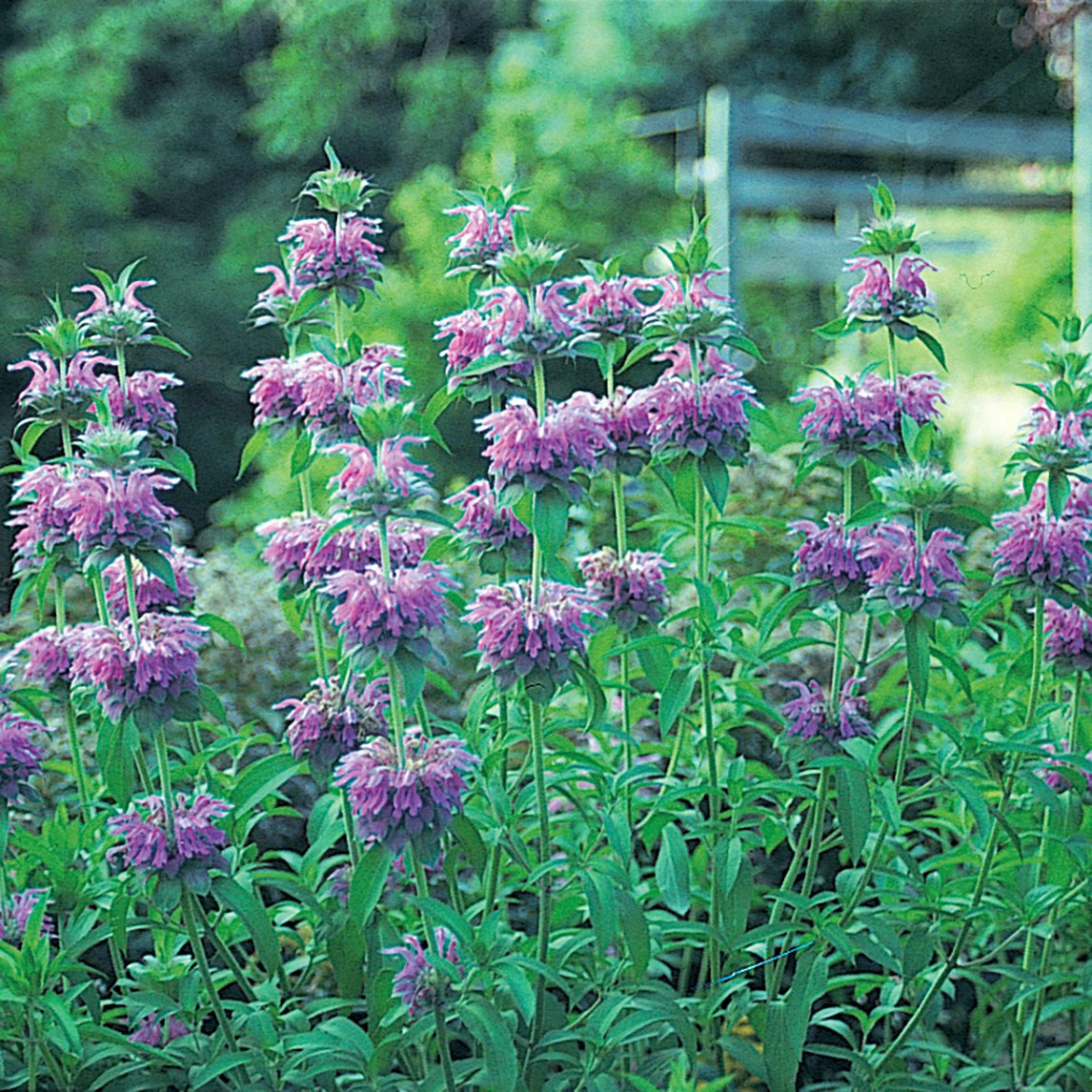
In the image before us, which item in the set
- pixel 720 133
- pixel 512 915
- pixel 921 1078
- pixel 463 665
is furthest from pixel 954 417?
pixel 921 1078

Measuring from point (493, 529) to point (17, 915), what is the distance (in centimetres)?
70

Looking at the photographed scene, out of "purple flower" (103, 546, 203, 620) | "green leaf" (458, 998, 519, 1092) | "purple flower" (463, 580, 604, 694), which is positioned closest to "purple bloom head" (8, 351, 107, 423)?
"purple flower" (103, 546, 203, 620)

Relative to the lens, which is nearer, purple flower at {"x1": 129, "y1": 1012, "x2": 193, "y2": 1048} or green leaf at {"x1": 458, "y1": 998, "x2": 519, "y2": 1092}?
green leaf at {"x1": 458, "y1": 998, "x2": 519, "y2": 1092}

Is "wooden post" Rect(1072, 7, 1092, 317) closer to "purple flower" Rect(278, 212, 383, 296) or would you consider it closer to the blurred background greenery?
the blurred background greenery

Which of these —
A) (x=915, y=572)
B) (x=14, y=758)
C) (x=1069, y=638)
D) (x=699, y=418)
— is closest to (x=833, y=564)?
(x=915, y=572)

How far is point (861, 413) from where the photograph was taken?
1508 millimetres

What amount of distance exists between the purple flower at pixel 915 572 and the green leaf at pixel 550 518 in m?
0.35

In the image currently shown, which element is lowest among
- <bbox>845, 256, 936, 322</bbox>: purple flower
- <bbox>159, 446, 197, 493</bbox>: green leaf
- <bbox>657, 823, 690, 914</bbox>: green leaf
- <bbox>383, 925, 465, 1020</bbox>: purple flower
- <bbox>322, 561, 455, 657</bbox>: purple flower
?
<bbox>383, 925, 465, 1020</bbox>: purple flower

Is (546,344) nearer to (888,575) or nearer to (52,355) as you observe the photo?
(888,575)

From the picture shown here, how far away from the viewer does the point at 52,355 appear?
1.49 meters

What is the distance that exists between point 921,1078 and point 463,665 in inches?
54.4

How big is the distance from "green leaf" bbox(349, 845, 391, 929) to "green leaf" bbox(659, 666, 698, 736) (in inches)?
13.7

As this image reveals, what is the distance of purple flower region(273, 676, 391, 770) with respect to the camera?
4.73ft

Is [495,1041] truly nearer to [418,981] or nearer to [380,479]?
[418,981]
